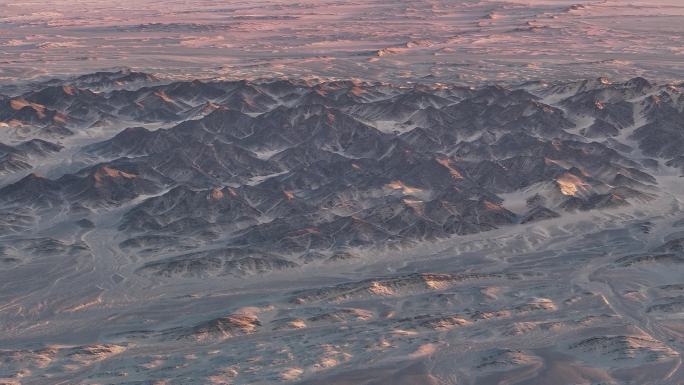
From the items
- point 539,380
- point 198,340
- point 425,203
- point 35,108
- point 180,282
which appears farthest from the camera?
point 35,108

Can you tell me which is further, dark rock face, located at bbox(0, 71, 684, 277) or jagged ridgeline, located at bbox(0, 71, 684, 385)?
dark rock face, located at bbox(0, 71, 684, 277)

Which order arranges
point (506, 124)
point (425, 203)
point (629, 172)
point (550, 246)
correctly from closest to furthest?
point (550, 246) < point (425, 203) < point (629, 172) < point (506, 124)

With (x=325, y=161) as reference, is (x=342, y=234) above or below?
below

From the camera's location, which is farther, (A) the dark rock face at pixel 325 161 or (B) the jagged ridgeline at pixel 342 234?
(A) the dark rock face at pixel 325 161

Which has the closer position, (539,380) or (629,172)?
Result: (539,380)

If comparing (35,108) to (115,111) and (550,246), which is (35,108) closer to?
(115,111)

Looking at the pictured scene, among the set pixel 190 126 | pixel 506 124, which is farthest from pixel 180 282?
pixel 506 124

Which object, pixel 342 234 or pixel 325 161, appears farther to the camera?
pixel 325 161

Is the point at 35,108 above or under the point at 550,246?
above
